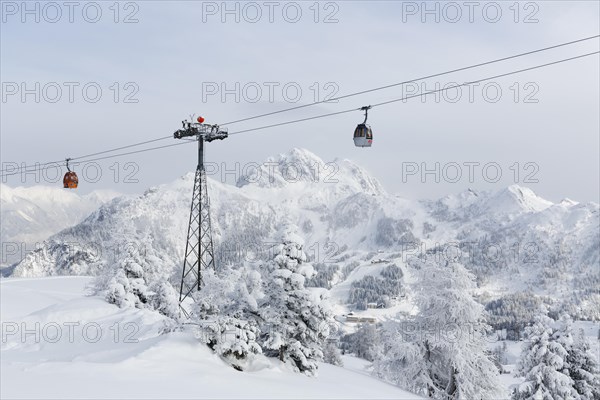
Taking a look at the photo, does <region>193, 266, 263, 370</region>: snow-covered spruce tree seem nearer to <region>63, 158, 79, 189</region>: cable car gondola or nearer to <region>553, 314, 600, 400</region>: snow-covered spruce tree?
<region>63, 158, 79, 189</region>: cable car gondola

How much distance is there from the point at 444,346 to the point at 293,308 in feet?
38.3

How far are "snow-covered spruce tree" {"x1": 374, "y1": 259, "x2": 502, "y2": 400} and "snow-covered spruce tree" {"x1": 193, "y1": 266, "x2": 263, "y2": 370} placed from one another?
1225 centimetres

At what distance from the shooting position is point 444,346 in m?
32.4

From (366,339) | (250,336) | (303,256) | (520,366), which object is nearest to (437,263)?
(520,366)

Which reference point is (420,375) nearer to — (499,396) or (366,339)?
(499,396)

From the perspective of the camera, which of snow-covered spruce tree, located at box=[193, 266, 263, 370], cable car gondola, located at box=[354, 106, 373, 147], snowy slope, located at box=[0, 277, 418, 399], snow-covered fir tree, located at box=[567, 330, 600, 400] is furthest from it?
snow-covered fir tree, located at box=[567, 330, 600, 400]

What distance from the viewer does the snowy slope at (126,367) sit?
1692 cm

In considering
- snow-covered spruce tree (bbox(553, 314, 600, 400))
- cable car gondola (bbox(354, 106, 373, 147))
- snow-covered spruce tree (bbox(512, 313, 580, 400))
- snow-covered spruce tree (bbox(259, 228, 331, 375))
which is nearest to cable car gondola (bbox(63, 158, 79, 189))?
snow-covered spruce tree (bbox(259, 228, 331, 375))

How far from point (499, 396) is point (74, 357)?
23.6m

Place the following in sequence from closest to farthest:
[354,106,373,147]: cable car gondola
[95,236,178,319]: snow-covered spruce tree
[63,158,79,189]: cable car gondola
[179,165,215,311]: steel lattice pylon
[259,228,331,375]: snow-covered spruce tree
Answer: [354,106,373,147]: cable car gondola
[259,228,331,375]: snow-covered spruce tree
[179,165,215,311]: steel lattice pylon
[63,158,79,189]: cable car gondola
[95,236,178,319]: snow-covered spruce tree

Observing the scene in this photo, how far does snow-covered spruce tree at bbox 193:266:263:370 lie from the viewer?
22.8m

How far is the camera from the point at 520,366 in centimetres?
3903

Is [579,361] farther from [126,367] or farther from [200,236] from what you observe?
[126,367]

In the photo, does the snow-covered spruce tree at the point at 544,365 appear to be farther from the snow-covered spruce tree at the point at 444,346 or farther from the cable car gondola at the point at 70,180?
the cable car gondola at the point at 70,180
